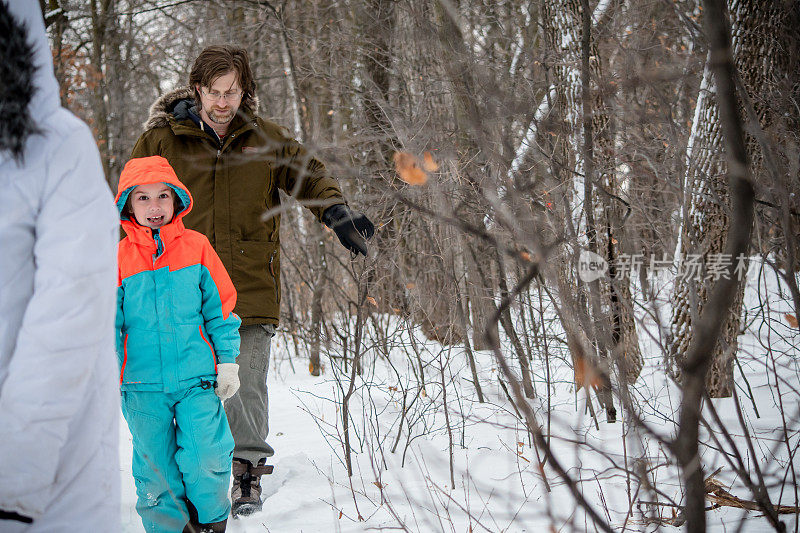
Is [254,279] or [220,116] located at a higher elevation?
[220,116]

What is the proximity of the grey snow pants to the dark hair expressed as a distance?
43.7 inches

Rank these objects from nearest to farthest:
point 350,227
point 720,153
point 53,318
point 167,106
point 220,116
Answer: point 53,318 < point 350,227 < point 220,116 < point 167,106 < point 720,153

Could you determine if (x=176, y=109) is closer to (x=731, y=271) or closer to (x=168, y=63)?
(x=731, y=271)

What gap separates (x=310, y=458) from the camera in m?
3.54

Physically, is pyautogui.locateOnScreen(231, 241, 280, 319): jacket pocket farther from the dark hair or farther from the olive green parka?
the dark hair

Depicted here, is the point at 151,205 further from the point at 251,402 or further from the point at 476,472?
the point at 476,472

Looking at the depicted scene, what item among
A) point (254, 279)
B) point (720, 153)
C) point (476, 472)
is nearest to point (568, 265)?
point (476, 472)

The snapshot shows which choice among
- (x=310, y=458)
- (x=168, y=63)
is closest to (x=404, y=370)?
(x=310, y=458)

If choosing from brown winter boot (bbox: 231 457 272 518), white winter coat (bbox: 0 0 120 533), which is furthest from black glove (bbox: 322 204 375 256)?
white winter coat (bbox: 0 0 120 533)

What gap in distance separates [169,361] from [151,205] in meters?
0.59

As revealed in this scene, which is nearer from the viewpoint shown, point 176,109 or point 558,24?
point 176,109

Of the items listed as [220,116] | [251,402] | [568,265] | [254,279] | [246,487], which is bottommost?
[246,487]

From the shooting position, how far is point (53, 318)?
1241 mm

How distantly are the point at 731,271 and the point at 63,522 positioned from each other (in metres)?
1.33
